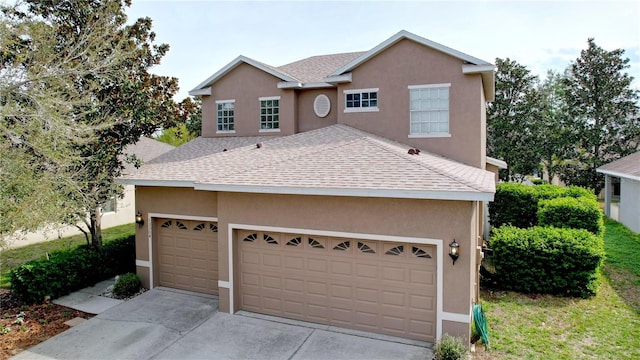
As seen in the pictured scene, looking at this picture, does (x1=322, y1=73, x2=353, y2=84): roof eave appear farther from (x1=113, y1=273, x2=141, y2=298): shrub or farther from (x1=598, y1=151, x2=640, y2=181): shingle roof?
(x1=598, y1=151, x2=640, y2=181): shingle roof

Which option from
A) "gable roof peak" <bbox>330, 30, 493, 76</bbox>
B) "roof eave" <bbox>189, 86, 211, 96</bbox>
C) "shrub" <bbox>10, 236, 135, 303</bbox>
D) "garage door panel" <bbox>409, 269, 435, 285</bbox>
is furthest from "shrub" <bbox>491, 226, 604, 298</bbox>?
"shrub" <bbox>10, 236, 135, 303</bbox>

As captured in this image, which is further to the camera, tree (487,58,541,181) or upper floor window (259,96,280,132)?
tree (487,58,541,181)

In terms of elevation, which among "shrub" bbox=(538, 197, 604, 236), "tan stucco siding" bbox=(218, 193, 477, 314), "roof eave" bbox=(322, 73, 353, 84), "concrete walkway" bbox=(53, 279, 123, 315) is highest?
"roof eave" bbox=(322, 73, 353, 84)

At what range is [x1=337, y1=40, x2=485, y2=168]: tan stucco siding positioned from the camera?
40.4 feet

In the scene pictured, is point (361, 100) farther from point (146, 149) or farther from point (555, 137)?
point (555, 137)

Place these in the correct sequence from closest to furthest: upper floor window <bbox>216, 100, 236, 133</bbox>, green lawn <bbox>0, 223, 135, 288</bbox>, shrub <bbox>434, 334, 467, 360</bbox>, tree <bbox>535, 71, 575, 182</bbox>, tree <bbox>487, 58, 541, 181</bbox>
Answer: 1. shrub <bbox>434, 334, 467, 360</bbox>
2. green lawn <bbox>0, 223, 135, 288</bbox>
3. upper floor window <bbox>216, 100, 236, 133</bbox>
4. tree <bbox>487, 58, 541, 181</bbox>
5. tree <bbox>535, 71, 575, 182</bbox>

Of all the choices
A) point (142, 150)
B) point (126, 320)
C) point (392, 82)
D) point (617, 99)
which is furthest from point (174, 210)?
point (617, 99)

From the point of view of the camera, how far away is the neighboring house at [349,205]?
8141mm

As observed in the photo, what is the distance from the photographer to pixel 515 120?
2955 centimetres

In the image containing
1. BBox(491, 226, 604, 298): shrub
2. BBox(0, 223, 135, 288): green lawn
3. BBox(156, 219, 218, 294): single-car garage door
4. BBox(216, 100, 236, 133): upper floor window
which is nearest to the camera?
BBox(491, 226, 604, 298): shrub

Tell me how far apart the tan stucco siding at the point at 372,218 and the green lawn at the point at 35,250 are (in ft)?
26.6

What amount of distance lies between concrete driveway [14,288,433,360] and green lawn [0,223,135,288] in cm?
569

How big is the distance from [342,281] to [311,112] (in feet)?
26.1

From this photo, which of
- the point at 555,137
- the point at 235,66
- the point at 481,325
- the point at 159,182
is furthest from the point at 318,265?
the point at 555,137
